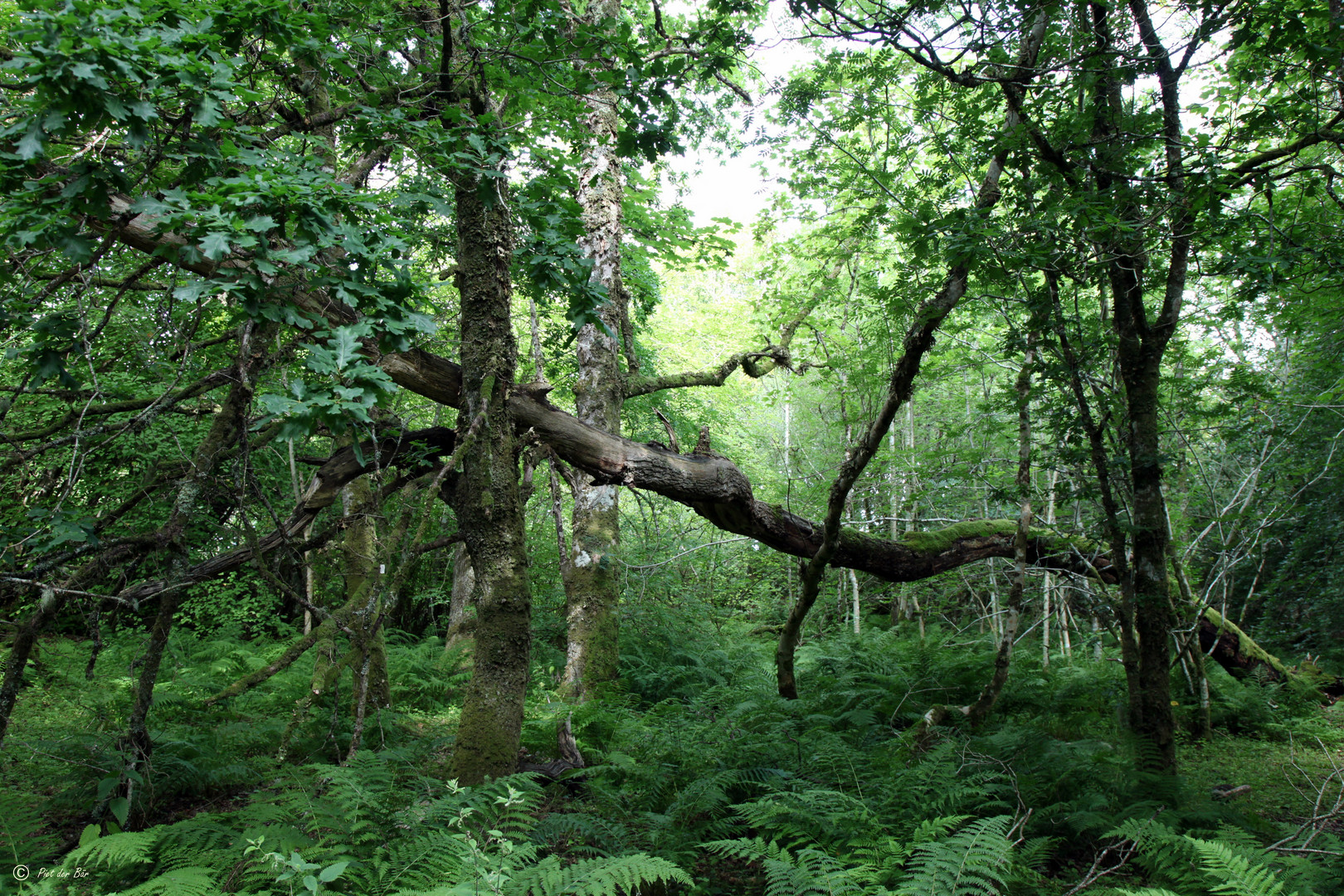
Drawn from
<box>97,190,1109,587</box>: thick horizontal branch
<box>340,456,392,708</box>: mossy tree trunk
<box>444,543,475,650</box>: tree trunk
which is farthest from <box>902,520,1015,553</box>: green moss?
<box>444,543,475,650</box>: tree trunk

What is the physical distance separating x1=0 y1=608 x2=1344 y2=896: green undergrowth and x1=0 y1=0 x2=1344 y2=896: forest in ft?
0.13

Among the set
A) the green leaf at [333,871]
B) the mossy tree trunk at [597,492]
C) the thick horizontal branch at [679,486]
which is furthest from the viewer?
the mossy tree trunk at [597,492]

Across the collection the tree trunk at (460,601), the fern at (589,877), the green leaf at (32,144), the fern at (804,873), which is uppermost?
the green leaf at (32,144)

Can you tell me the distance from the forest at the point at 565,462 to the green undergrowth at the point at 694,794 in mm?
40

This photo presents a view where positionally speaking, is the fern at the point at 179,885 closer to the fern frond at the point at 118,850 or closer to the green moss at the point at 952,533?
the fern frond at the point at 118,850

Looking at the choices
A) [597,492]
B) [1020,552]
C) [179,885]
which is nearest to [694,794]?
[179,885]

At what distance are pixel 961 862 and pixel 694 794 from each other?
64.1 inches

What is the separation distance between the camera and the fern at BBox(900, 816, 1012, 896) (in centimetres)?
257

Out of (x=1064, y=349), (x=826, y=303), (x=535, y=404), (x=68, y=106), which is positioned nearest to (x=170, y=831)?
(x=535, y=404)

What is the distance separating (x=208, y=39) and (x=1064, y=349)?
5.28 metres

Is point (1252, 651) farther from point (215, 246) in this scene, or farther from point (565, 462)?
point (215, 246)

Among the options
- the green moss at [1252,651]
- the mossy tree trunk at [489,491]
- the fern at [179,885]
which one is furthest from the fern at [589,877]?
the green moss at [1252,651]

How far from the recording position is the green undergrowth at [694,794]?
2.79 metres

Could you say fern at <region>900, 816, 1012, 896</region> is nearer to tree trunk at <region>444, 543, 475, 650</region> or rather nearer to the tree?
the tree
